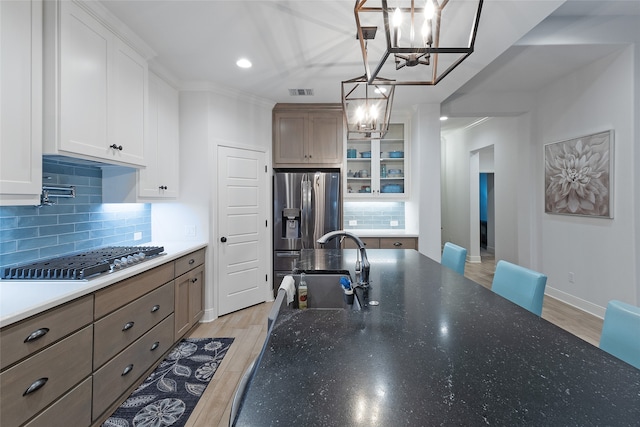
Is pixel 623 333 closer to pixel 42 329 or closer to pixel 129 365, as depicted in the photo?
pixel 42 329

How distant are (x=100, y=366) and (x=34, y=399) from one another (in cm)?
38

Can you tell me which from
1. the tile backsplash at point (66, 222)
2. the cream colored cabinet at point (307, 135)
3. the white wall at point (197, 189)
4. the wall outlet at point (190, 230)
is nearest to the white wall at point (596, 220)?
the cream colored cabinet at point (307, 135)

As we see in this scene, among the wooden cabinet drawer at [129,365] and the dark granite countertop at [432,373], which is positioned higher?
the dark granite countertop at [432,373]

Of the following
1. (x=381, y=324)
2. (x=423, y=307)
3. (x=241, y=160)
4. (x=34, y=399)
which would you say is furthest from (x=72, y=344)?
(x=241, y=160)

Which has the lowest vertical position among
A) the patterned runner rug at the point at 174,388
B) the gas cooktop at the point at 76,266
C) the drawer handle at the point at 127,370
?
the patterned runner rug at the point at 174,388

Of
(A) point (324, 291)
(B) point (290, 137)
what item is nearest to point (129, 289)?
(A) point (324, 291)

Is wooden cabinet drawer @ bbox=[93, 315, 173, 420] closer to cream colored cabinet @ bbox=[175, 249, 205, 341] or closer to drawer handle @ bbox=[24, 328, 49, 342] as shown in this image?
cream colored cabinet @ bbox=[175, 249, 205, 341]

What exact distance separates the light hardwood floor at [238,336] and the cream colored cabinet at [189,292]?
219mm

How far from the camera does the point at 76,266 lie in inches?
63.8

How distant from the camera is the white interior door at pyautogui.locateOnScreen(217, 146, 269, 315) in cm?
326

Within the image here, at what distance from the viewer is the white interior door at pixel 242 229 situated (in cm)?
326

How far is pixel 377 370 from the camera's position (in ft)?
2.36

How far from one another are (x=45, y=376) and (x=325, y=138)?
137 inches

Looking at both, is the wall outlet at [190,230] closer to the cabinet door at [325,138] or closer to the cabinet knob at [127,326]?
the cabinet knob at [127,326]
